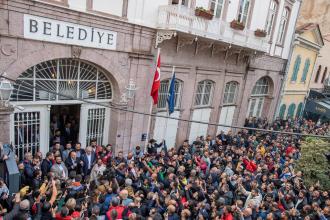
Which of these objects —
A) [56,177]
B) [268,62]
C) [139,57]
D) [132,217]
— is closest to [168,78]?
[139,57]

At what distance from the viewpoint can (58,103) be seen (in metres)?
9.17

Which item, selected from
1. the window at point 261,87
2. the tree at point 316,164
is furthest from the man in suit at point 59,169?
the window at point 261,87

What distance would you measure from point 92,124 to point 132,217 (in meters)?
5.34

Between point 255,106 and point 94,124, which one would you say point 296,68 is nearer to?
point 255,106

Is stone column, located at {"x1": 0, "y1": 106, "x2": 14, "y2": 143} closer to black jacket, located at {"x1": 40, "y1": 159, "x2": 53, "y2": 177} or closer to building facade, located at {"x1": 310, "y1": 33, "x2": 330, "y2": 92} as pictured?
black jacket, located at {"x1": 40, "y1": 159, "x2": 53, "y2": 177}

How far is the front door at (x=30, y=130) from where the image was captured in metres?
8.38

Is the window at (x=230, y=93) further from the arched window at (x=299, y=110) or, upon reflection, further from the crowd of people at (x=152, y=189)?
the arched window at (x=299, y=110)

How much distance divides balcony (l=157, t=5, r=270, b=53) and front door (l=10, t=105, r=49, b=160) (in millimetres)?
5129

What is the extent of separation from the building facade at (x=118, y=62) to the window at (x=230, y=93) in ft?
0.21

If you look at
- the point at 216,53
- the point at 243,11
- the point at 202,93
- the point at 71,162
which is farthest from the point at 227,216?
the point at 243,11

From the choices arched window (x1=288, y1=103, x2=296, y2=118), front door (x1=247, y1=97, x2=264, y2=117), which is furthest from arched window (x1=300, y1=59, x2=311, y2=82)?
front door (x1=247, y1=97, x2=264, y2=117)

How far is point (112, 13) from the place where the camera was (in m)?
9.36

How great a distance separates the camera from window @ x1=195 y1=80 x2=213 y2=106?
1373 centimetres

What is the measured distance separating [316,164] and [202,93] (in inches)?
229
